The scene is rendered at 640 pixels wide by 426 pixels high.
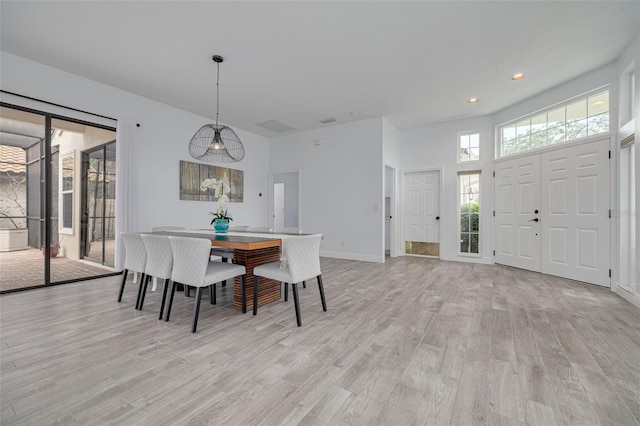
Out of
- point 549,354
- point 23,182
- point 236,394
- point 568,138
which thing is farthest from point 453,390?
point 23,182

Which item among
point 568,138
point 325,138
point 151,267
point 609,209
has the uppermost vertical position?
point 325,138

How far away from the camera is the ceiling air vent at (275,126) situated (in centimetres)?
583

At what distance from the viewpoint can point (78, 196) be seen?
13.7 ft

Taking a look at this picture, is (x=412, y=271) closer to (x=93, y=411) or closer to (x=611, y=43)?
(x=611, y=43)

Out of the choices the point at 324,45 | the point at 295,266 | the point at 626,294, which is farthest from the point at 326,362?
the point at 626,294

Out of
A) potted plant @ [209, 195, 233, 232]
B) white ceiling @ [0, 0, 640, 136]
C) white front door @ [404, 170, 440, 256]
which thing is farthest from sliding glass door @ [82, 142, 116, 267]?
white front door @ [404, 170, 440, 256]

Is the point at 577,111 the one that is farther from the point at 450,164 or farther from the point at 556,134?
the point at 450,164

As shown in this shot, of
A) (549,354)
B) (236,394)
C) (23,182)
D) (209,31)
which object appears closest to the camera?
(236,394)

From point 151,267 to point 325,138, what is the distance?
180 inches

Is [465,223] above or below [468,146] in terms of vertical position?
below

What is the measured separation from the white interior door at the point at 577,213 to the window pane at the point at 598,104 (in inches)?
18.1

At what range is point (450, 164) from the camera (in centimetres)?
580

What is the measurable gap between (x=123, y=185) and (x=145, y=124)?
119 cm

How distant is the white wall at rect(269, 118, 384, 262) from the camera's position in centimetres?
549
